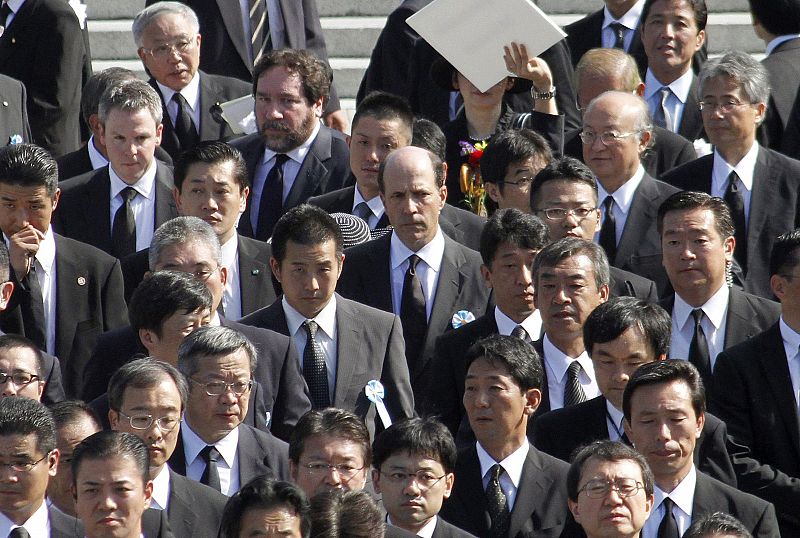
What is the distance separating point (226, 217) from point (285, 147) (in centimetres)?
119

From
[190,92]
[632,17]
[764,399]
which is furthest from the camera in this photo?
[632,17]

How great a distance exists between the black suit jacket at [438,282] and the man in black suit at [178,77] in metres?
2.38

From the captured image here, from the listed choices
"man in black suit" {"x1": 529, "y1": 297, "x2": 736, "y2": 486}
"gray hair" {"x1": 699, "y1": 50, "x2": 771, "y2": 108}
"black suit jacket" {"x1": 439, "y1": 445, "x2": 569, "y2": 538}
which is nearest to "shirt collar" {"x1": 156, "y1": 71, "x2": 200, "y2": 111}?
"gray hair" {"x1": 699, "y1": 50, "x2": 771, "y2": 108}

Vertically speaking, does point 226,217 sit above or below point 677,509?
above

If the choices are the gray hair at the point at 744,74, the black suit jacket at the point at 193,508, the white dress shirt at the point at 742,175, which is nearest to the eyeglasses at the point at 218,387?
the black suit jacket at the point at 193,508

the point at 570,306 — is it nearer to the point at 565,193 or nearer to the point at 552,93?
the point at 565,193

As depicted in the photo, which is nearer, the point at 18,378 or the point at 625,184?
the point at 18,378

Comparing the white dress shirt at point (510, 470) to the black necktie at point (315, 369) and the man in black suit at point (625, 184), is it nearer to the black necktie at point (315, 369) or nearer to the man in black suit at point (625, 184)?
the black necktie at point (315, 369)

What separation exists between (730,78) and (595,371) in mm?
2555

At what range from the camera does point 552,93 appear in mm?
11133

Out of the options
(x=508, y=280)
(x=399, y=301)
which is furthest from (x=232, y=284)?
(x=508, y=280)

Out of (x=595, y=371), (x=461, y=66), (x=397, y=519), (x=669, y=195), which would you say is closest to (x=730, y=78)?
(x=669, y=195)

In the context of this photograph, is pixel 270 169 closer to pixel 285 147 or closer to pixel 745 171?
pixel 285 147

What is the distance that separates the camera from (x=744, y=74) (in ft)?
35.0
